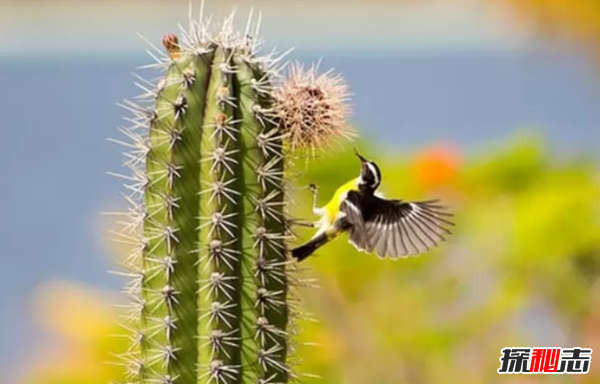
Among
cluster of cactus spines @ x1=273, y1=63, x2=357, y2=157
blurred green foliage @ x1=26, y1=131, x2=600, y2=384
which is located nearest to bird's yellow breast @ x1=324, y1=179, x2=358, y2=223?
cluster of cactus spines @ x1=273, y1=63, x2=357, y2=157

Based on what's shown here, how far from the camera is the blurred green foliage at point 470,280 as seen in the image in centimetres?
159

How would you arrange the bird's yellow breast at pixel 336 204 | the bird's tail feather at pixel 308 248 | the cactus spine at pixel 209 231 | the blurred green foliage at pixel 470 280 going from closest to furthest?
the cactus spine at pixel 209 231, the bird's tail feather at pixel 308 248, the bird's yellow breast at pixel 336 204, the blurred green foliage at pixel 470 280

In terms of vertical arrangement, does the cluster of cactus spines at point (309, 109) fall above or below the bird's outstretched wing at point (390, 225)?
above

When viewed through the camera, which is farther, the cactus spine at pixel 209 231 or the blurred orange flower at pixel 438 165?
the blurred orange flower at pixel 438 165

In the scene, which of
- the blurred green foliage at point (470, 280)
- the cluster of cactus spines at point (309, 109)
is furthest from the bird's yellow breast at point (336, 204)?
the blurred green foliage at point (470, 280)

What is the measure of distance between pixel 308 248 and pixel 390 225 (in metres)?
0.10

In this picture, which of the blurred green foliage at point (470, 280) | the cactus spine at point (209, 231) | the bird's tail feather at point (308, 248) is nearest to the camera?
the cactus spine at point (209, 231)

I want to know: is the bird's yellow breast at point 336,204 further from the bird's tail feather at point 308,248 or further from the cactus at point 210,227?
the cactus at point 210,227

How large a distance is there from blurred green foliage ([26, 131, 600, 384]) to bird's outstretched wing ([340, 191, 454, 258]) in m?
0.56

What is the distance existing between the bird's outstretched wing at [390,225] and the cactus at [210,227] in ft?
0.62

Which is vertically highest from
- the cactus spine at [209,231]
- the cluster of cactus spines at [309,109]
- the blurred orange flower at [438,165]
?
the blurred orange flower at [438,165]

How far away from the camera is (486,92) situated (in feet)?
5.45

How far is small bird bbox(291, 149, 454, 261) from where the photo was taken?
984 mm

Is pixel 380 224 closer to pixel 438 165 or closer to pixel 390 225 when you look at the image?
pixel 390 225
